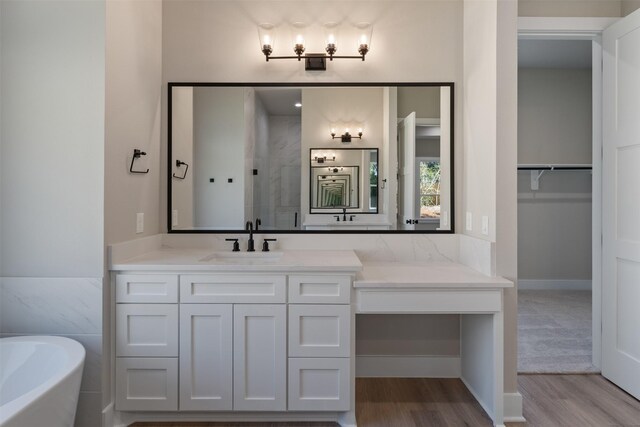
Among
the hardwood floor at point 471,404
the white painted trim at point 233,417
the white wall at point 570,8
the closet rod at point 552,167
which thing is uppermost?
the white wall at point 570,8

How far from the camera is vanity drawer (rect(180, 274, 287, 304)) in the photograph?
210 centimetres

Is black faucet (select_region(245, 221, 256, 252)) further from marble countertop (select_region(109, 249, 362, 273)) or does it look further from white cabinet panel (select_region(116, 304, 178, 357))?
white cabinet panel (select_region(116, 304, 178, 357))

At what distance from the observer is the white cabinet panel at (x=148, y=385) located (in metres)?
2.11

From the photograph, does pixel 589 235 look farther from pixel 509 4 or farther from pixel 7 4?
pixel 7 4

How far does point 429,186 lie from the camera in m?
2.73

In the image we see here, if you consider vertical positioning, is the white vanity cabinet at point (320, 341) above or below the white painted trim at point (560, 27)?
below

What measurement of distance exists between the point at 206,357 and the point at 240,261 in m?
0.66

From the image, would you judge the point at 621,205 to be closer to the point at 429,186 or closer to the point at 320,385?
the point at 429,186

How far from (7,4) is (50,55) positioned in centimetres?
31

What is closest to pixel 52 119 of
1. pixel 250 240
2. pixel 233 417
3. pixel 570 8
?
pixel 250 240

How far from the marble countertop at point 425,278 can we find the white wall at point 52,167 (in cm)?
139

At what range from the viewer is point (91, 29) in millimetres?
1987

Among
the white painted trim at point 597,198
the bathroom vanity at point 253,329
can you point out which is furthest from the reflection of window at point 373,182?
the white painted trim at point 597,198

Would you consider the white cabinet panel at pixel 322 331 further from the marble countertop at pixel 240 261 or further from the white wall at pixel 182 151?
the white wall at pixel 182 151
